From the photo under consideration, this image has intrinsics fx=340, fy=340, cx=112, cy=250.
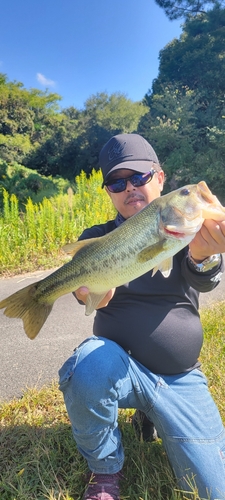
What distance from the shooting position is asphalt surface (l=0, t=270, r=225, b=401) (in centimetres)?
299

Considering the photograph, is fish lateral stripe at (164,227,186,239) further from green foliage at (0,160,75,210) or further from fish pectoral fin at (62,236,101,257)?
green foliage at (0,160,75,210)

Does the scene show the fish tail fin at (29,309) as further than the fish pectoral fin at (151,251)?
Yes

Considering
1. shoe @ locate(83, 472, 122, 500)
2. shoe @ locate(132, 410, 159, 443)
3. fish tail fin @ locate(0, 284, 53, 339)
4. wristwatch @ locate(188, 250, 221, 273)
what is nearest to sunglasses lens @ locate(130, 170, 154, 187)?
wristwatch @ locate(188, 250, 221, 273)

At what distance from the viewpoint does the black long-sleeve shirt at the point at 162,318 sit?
197 cm

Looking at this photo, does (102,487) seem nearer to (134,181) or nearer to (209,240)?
(209,240)

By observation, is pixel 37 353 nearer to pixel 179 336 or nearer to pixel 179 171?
pixel 179 336

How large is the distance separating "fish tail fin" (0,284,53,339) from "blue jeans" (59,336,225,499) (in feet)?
0.99

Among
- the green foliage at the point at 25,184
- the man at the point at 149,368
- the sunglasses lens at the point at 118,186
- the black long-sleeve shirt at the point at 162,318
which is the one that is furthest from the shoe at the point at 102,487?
the green foliage at the point at 25,184

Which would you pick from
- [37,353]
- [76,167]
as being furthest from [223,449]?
[76,167]

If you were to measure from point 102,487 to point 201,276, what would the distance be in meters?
1.24

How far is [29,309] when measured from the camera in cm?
203

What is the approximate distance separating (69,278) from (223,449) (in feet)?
4.20

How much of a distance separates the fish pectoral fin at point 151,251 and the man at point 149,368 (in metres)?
0.25

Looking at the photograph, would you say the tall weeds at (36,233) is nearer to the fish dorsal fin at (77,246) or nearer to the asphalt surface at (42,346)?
the asphalt surface at (42,346)
